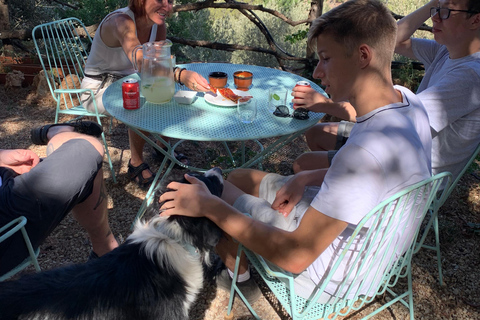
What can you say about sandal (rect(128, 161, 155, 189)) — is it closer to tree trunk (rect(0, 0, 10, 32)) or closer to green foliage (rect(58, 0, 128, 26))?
green foliage (rect(58, 0, 128, 26))

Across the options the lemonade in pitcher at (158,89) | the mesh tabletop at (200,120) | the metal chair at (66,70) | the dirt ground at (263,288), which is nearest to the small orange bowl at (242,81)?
the mesh tabletop at (200,120)

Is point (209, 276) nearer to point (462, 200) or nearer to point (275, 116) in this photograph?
point (275, 116)

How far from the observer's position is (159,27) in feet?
10.6

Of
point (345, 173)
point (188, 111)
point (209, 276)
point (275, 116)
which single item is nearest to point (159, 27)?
point (188, 111)

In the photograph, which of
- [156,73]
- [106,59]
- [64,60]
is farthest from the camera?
[64,60]

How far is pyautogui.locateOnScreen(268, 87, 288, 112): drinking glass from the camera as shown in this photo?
238cm

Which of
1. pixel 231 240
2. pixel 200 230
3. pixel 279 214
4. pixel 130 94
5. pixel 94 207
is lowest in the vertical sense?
pixel 94 207

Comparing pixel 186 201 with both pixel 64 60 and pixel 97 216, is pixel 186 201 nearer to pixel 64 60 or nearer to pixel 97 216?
pixel 97 216

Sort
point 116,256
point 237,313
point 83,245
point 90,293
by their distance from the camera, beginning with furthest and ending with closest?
point 83,245, point 237,313, point 116,256, point 90,293

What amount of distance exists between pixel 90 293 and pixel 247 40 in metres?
6.80

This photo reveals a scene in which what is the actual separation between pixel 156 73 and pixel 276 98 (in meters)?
0.74

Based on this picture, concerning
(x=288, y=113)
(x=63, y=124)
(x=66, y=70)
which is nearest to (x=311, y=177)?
(x=288, y=113)

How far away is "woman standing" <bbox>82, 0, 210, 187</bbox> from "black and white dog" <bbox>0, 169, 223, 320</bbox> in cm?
168

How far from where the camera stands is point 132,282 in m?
1.41
